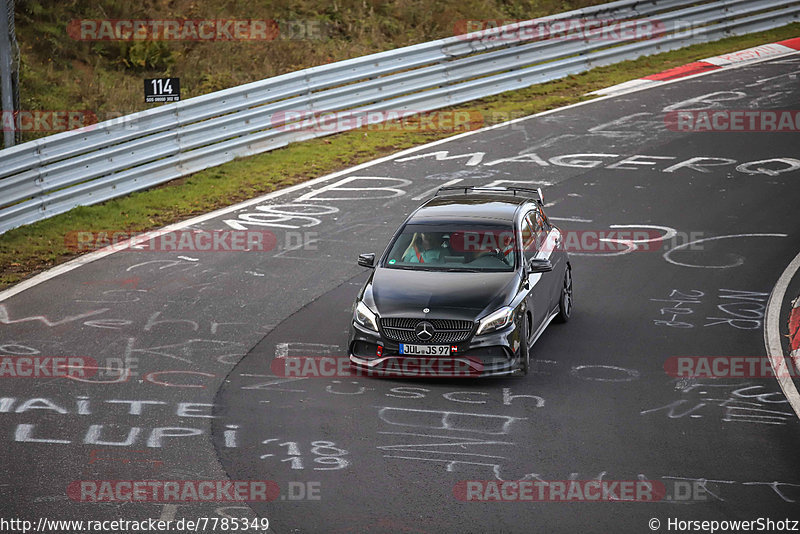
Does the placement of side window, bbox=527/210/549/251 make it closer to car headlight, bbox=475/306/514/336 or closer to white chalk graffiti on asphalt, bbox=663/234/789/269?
car headlight, bbox=475/306/514/336

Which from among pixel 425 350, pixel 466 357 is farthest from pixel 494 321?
pixel 425 350

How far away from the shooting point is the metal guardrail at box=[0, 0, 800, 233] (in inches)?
619

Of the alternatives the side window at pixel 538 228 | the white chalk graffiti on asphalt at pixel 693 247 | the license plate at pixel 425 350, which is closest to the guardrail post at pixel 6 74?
the side window at pixel 538 228

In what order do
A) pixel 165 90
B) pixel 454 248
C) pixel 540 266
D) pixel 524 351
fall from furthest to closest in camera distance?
pixel 165 90 → pixel 454 248 → pixel 540 266 → pixel 524 351

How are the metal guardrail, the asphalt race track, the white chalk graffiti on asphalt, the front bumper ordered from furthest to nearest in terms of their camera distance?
the metal guardrail → the white chalk graffiti on asphalt → the front bumper → the asphalt race track

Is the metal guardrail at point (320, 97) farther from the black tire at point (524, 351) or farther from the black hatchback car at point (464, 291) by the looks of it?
the black tire at point (524, 351)

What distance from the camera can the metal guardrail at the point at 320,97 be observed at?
619 inches

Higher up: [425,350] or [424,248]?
[424,248]

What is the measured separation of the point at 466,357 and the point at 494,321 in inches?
18.5

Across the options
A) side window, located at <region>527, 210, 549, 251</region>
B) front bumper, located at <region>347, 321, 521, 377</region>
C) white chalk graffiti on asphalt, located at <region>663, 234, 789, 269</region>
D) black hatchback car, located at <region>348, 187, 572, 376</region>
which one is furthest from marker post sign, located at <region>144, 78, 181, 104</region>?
white chalk graffiti on asphalt, located at <region>663, 234, 789, 269</region>

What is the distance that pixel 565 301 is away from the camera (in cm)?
1205

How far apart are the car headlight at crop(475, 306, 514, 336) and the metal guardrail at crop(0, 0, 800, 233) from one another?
852 centimetres

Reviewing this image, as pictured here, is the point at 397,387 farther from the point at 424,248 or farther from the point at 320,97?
the point at 320,97

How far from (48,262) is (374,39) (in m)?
12.8
